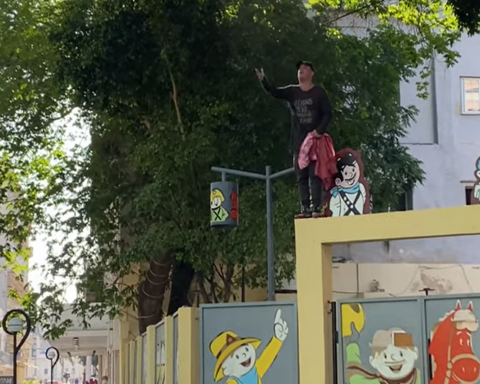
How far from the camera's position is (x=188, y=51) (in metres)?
15.6

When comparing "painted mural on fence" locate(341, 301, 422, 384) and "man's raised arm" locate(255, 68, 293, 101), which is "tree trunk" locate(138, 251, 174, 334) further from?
"painted mural on fence" locate(341, 301, 422, 384)

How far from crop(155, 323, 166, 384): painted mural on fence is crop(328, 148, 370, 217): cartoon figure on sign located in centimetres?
385

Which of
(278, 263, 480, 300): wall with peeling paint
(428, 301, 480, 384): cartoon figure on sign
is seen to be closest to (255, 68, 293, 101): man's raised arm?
(428, 301, 480, 384): cartoon figure on sign

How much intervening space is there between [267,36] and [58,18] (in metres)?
4.53

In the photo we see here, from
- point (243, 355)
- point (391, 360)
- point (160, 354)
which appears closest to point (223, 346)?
point (243, 355)

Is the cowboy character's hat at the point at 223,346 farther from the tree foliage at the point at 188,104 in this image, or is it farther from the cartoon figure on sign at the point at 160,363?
the tree foliage at the point at 188,104

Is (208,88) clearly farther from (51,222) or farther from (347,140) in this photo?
(51,222)

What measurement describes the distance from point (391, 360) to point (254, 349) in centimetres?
175

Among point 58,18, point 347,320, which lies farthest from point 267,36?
point 347,320

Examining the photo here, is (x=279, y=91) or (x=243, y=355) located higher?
(x=279, y=91)

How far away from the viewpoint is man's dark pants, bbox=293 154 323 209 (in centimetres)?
979

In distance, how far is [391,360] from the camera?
343 inches

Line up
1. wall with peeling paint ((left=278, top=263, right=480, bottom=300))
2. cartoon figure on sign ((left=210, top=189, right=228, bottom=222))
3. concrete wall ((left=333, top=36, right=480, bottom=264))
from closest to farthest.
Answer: cartoon figure on sign ((left=210, top=189, right=228, bottom=222)), wall with peeling paint ((left=278, top=263, right=480, bottom=300)), concrete wall ((left=333, top=36, right=480, bottom=264))

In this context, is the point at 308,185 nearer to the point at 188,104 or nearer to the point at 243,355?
the point at 243,355
